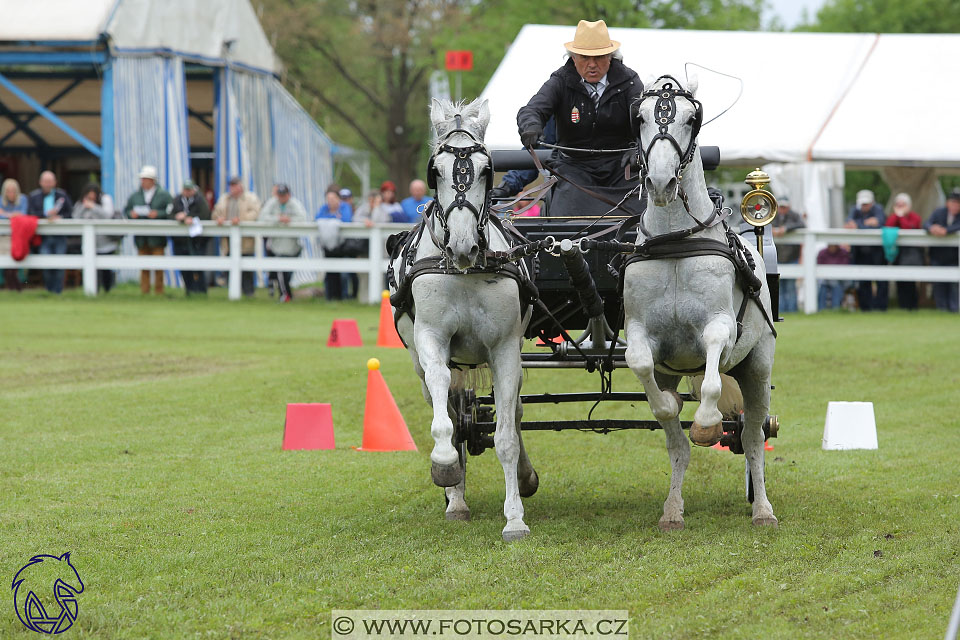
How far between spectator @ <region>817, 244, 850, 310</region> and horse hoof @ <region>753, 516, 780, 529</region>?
15589mm

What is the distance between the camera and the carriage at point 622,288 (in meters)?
6.16

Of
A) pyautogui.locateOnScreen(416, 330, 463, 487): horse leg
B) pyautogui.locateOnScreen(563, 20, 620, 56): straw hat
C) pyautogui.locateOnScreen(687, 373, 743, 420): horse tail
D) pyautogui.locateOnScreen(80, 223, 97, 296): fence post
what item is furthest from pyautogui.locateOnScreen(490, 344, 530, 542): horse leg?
pyautogui.locateOnScreen(80, 223, 97, 296): fence post

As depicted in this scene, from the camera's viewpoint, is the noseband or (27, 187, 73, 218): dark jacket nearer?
the noseband

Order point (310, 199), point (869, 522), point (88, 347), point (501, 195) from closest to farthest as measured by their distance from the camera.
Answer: point (869, 522) → point (501, 195) → point (88, 347) → point (310, 199)

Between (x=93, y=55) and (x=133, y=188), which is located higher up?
(x=93, y=55)

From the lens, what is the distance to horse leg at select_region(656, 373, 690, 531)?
6.79 m

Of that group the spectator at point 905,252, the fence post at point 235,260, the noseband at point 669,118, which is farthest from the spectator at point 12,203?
the noseband at point 669,118

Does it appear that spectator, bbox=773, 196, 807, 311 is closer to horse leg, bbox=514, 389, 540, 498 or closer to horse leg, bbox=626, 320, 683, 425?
horse leg, bbox=514, 389, 540, 498

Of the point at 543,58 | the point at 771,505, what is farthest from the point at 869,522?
the point at 543,58

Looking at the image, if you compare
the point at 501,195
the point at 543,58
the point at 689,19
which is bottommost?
the point at 501,195

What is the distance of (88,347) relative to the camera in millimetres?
15539

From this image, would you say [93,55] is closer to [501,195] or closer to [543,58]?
[543,58]

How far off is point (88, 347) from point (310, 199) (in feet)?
52.3

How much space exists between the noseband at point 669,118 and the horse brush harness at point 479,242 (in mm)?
754
